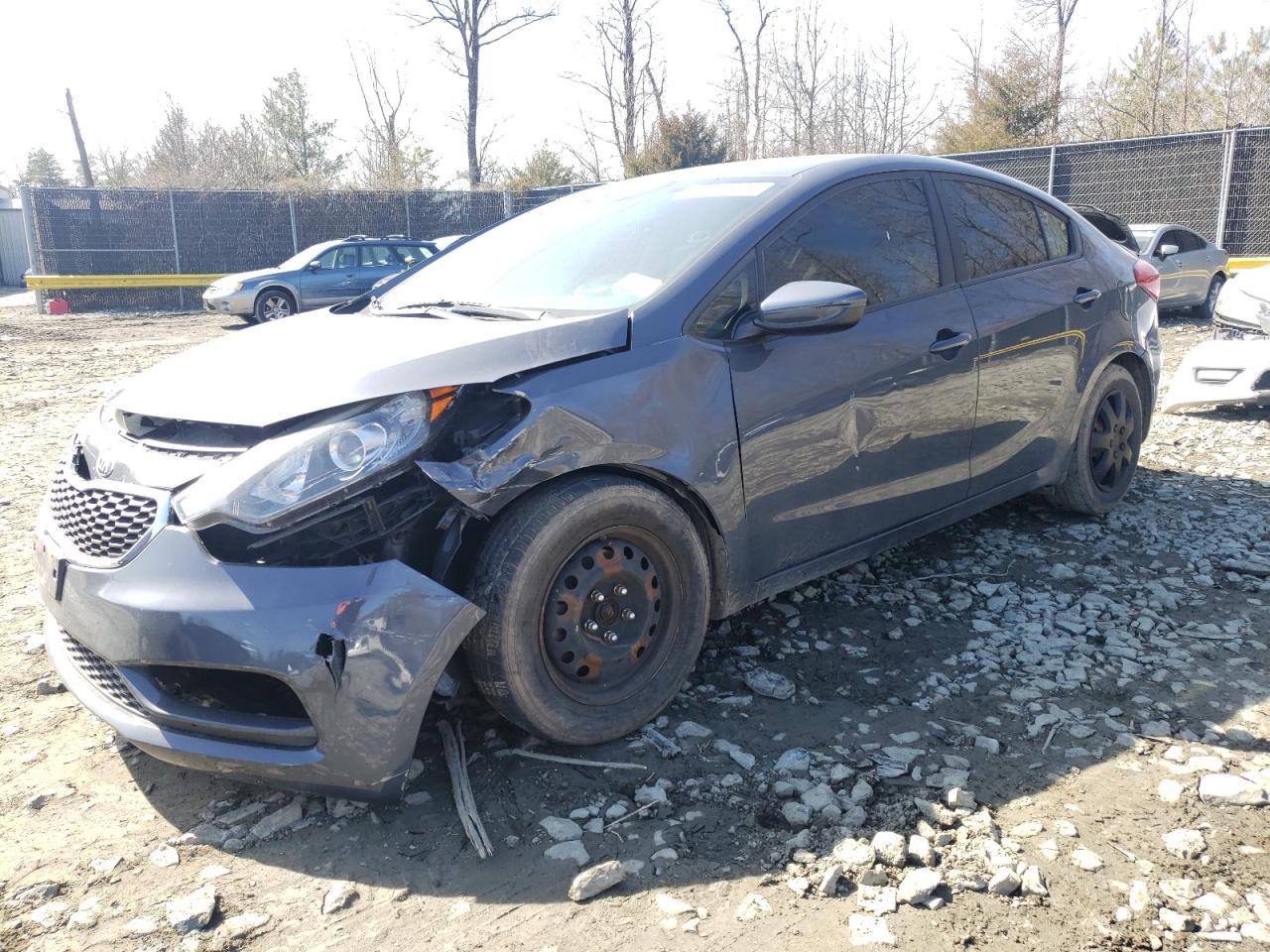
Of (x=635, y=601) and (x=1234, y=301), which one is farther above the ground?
(x=1234, y=301)

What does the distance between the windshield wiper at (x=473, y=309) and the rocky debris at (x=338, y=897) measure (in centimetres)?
167

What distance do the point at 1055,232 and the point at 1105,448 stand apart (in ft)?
3.53

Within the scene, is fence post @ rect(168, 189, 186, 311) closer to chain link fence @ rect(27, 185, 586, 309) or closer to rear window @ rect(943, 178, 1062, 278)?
chain link fence @ rect(27, 185, 586, 309)

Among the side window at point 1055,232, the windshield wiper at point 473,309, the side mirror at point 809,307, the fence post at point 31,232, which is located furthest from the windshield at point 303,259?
the side mirror at point 809,307

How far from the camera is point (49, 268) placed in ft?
70.0

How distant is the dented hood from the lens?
103 inches

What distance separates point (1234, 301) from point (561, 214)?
19.0 ft

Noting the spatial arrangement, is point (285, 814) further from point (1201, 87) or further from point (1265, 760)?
point (1201, 87)

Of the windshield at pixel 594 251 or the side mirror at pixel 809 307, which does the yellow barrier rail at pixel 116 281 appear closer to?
the windshield at pixel 594 251

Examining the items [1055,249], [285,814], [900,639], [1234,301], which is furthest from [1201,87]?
[285,814]

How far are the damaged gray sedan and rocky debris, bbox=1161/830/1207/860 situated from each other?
132cm

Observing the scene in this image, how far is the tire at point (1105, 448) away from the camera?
4684mm

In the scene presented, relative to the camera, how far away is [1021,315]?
4.14 m

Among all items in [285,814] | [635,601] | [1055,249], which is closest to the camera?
[285,814]
